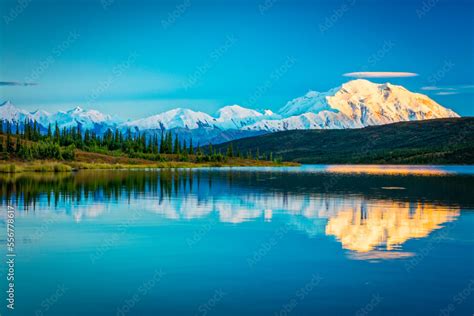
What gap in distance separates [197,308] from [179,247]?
32.2ft

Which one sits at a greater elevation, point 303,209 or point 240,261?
point 303,209

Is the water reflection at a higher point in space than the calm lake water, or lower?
higher

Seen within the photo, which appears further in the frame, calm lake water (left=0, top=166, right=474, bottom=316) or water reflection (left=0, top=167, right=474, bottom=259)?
water reflection (left=0, top=167, right=474, bottom=259)

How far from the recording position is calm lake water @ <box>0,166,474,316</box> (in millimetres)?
18188

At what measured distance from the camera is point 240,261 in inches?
960

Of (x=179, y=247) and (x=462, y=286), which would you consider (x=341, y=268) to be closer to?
(x=462, y=286)

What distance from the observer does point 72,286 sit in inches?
787

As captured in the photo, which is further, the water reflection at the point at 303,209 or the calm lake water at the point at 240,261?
the water reflection at the point at 303,209

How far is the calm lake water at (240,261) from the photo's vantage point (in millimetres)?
18188

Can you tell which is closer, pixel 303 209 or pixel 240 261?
pixel 240 261

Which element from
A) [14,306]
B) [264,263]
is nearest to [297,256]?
[264,263]

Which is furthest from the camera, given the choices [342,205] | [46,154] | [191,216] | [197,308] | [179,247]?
[46,154]

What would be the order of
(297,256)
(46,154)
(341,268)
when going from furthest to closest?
(46,154), (297,256), (341,268)

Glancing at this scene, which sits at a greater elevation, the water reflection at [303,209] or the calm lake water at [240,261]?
the water reflection at [303,209]
